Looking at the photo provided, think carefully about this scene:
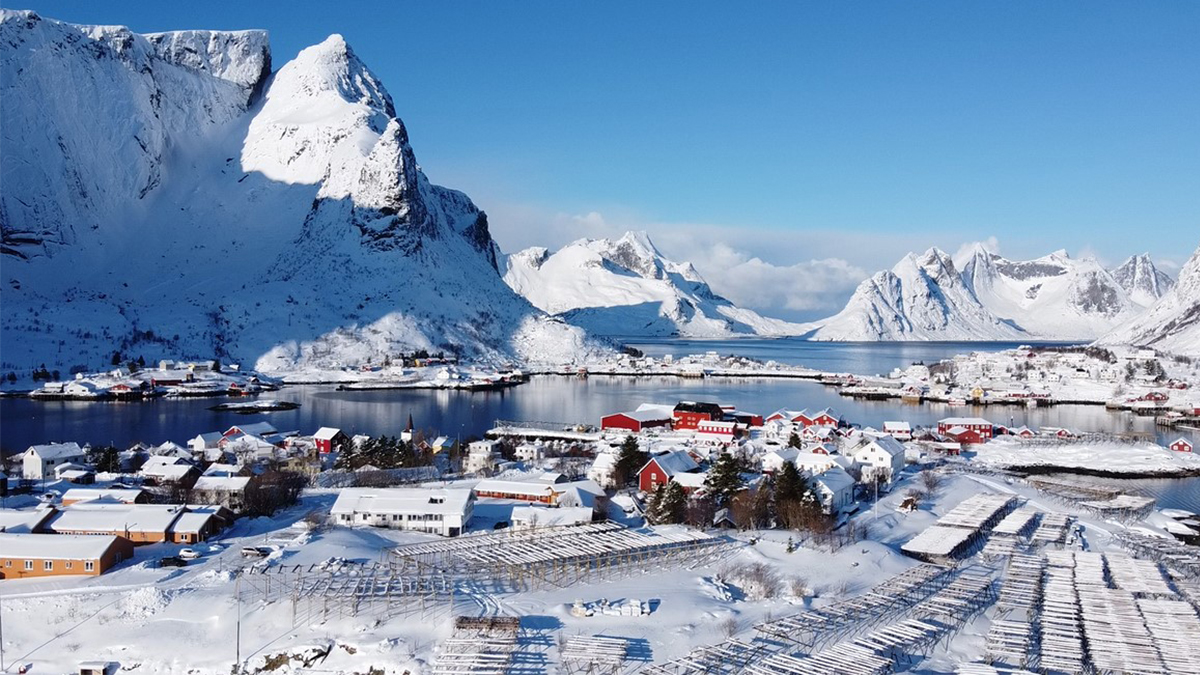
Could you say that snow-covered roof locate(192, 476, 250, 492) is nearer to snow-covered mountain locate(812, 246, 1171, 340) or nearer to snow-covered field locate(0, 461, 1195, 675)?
snow-covered field locate(0, 461, 1195, 675)

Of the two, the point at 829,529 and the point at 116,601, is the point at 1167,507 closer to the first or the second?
the point at 829,529

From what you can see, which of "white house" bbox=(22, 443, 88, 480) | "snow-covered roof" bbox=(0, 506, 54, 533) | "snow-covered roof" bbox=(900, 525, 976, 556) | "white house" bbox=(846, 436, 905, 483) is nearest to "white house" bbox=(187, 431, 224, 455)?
"white house" bbox=(22, 443, 88, 480)

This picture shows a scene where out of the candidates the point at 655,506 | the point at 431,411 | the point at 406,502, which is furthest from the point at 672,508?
the point at 431,411

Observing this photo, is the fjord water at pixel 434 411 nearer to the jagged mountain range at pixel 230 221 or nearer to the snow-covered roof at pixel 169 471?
the snow-covered roof at pixel 169 471

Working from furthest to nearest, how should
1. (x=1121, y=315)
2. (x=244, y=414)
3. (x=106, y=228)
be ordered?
(x=1121, y=315), (x=106, y=228), (x=244, y=414)

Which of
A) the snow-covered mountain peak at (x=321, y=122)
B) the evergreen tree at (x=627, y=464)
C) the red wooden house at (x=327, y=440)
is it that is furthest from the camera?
the snow-covered mountain peak at (x=321, y=122)

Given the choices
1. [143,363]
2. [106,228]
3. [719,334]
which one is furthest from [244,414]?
[719,334]

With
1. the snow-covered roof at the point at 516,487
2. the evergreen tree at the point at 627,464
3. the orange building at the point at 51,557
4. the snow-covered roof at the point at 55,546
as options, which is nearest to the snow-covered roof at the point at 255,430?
the snow-covered roof at the point at 516,487
